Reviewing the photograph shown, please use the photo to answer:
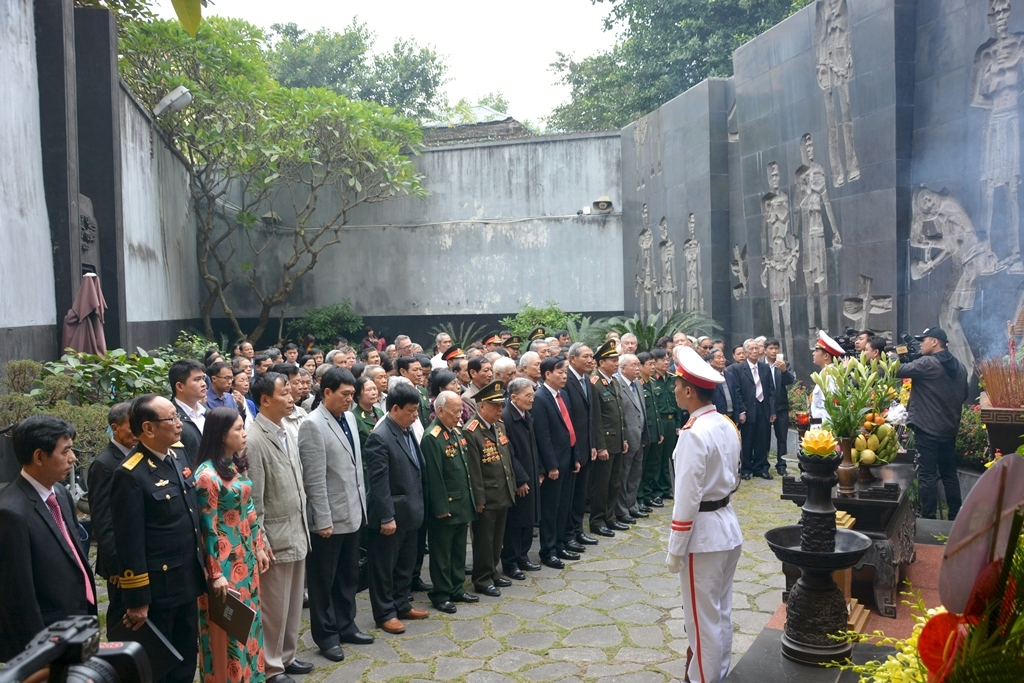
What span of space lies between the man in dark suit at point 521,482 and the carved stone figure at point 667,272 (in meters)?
9.95

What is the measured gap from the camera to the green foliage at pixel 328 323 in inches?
756

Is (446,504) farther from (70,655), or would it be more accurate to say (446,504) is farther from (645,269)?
(645,269)

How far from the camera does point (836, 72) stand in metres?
10.9

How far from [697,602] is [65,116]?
776 centimetres

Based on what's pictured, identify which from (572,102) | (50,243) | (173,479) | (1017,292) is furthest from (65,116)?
(572,102)

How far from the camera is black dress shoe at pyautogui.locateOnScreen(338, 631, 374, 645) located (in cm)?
505

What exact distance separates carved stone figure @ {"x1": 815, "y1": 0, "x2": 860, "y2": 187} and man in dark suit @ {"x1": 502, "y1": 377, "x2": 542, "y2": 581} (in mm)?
6281

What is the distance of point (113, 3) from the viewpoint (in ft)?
37.3

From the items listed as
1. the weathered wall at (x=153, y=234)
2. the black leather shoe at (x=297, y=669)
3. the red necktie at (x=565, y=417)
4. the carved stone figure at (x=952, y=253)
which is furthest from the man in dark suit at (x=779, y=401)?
the weathered wall at (x=153, y=234)

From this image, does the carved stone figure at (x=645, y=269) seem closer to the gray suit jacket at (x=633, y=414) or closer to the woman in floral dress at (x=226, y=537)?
the gray suit jacket at (x=633, y=414)

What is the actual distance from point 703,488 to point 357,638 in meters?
2.37

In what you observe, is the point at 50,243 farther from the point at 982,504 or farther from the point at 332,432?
the point at 982,504

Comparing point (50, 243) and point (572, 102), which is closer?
point (50, 243)

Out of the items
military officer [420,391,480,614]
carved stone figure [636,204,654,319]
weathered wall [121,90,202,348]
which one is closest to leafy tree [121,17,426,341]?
weathered wall [121,90,202,348]
